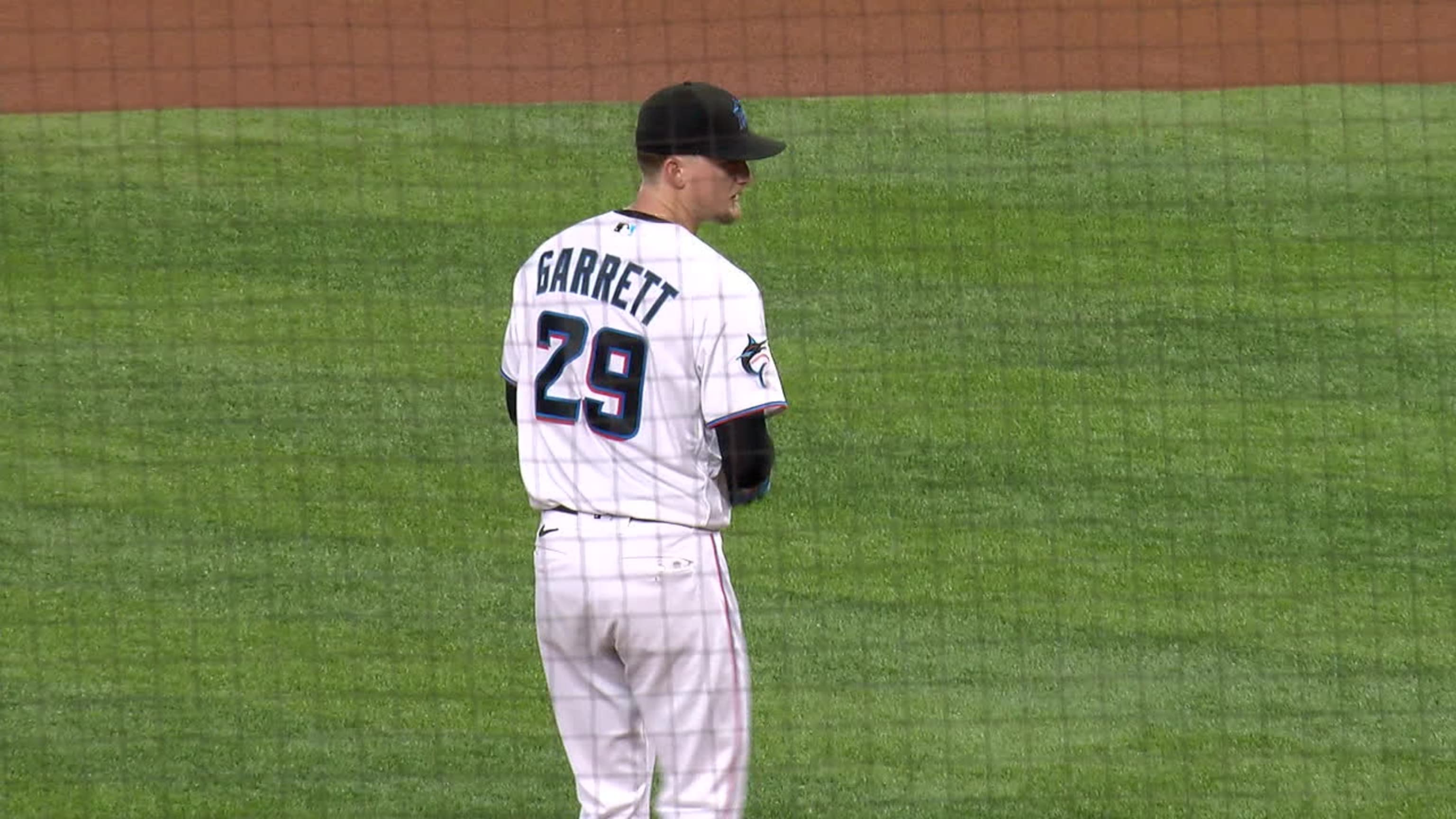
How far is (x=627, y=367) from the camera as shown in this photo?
3961 mm

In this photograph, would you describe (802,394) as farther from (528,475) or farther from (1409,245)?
(528,475)

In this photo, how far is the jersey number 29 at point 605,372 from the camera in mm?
3963

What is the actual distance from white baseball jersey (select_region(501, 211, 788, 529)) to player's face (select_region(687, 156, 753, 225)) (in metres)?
0.08

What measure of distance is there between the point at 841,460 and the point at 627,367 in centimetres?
428

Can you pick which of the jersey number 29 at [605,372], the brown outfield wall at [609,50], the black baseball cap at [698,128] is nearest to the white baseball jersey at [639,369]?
the jersey number 29 at [605,372]

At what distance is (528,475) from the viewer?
4070 mm

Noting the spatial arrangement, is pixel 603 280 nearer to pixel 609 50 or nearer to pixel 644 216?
pixel 644 216

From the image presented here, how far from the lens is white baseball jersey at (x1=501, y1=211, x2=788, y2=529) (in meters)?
3.93

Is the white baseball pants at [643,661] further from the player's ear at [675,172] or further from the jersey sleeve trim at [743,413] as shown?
the player's ear at [675,172]

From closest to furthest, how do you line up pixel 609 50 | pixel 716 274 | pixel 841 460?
pixel 716 274 → pixel 841 460 → pixel 609 50

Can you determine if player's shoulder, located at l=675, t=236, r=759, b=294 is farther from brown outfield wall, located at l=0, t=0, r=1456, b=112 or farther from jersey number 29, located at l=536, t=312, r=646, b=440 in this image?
brown outfield wall, located at l=0, t=0, r=1456, b=112

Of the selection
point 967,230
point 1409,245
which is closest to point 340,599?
point 967,230

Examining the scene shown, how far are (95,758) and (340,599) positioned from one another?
1.34 meters

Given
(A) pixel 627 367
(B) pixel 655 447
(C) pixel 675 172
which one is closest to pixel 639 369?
(A) pixel 627 367
